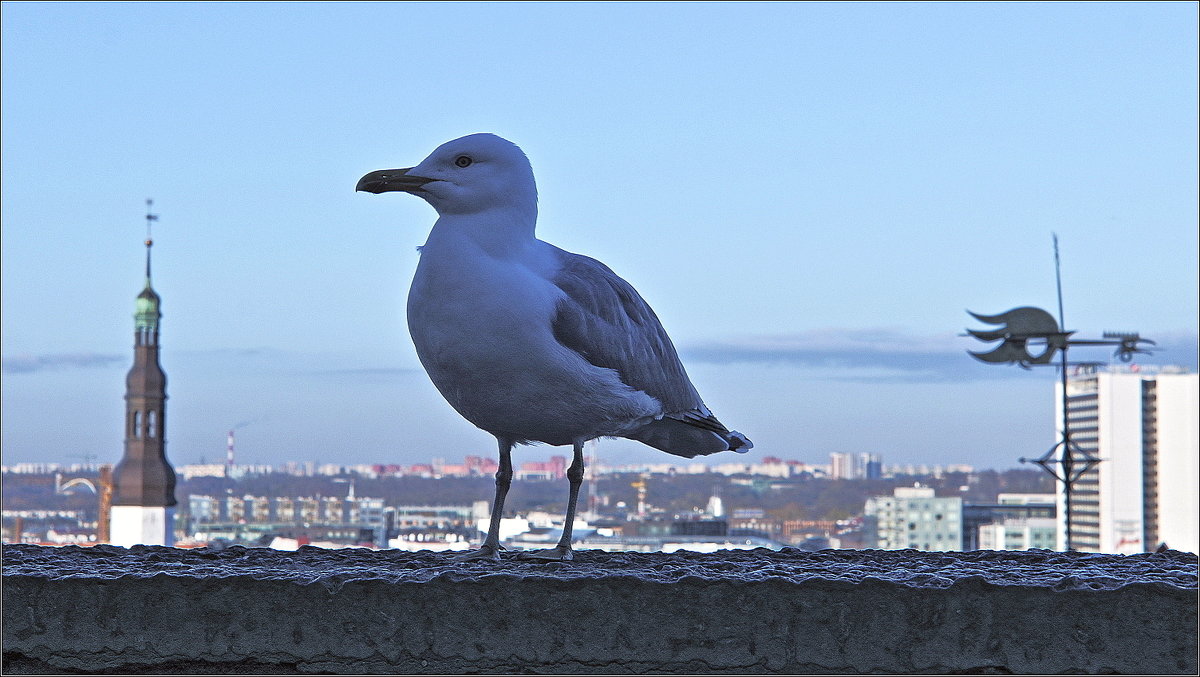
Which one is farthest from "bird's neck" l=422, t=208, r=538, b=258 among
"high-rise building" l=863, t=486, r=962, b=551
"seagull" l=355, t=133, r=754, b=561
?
"high-rise building" l=863, t=486, r=962, b=551

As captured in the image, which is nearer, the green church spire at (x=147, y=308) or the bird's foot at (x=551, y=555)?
the bird's foot at (x=551, y=555)

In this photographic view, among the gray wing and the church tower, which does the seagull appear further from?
the church tower

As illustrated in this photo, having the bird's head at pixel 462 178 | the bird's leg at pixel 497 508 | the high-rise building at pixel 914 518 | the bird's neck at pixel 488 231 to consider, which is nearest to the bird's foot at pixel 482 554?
the bird's leg at pixel 497 508

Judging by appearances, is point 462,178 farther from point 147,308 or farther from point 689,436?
point 147,308

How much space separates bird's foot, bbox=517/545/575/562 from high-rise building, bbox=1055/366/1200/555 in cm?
7326

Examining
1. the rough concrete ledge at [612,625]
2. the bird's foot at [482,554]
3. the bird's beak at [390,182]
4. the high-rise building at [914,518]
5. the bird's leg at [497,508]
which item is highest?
the bird's beak at [390,182]

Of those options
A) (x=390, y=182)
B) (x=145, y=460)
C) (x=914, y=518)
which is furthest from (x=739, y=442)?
(x=145, y=460)

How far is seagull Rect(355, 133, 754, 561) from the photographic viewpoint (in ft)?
12.6

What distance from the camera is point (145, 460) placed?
260 feet

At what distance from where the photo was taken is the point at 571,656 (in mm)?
3197

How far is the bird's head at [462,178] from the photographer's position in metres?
3.98

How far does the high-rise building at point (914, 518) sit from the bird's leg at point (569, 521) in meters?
65.2

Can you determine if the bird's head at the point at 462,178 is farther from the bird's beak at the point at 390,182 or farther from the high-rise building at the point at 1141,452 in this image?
the high-rise building at the point at 1141,452

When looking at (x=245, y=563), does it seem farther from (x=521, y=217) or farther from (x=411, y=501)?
(x=411, y=501)
